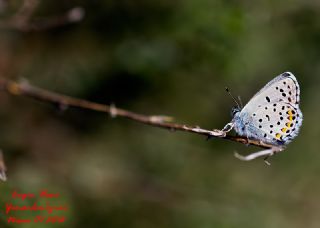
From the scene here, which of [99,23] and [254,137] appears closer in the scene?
[254,137]

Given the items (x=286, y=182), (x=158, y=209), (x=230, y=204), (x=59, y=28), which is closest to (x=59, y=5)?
(x=59, y=28)

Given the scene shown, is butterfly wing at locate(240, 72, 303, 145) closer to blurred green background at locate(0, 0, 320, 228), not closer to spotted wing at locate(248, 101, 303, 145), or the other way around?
spotted wing at locate(248, 101, 303, 145)

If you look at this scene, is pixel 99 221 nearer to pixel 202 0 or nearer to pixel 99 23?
pixel 99 23

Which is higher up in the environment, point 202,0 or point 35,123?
point 202,0

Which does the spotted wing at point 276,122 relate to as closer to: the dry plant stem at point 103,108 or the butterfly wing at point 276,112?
the butterfly wing at point 276,112

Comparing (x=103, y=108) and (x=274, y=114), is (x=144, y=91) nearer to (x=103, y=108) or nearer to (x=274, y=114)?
(x=274, y=114)

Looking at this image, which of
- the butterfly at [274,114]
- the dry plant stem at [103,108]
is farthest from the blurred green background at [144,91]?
the dry plant stem at [103,108]

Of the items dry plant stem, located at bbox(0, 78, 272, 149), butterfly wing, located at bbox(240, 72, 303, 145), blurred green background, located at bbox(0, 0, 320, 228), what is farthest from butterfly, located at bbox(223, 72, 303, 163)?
blurred green background, located at bbox(0, 0, 320, 228)
